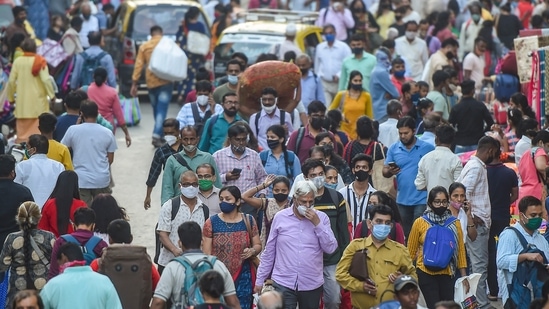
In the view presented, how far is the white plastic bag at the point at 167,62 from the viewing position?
21.4 m

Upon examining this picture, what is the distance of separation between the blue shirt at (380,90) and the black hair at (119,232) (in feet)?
27.6

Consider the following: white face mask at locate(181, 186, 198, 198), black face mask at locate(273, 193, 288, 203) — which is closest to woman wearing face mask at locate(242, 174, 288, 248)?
black face mask at locate(273, 193, 288, 203)

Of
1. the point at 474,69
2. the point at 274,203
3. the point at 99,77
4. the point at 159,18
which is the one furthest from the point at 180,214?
the point at 159,18

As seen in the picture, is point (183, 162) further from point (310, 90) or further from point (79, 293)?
point (310, 90)

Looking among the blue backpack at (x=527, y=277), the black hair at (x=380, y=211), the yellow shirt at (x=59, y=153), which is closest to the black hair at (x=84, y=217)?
the black hair at (x=380, y=211)

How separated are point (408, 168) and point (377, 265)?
3.47m

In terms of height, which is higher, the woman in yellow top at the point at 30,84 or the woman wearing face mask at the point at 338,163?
the woman wearing face mask at the point at 338,163

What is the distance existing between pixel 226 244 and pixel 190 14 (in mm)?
13510

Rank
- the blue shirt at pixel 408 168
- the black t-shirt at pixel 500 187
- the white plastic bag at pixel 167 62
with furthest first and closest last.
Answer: the white plastic bag at pixel 167 62 < the blue shirt at pixel 408 168 < the black t-shirt at pixel 500 187

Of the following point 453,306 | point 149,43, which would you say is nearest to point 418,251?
point 453,306

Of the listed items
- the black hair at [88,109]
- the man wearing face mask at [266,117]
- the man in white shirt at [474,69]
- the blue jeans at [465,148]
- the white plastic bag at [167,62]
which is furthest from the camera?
the man in white shirt at [474,69]

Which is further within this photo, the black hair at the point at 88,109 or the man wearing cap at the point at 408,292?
the black hair at the point at 88,109

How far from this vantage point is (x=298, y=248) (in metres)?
11.8

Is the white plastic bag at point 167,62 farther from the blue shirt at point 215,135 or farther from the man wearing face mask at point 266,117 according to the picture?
the blue shirt at point 215,135
